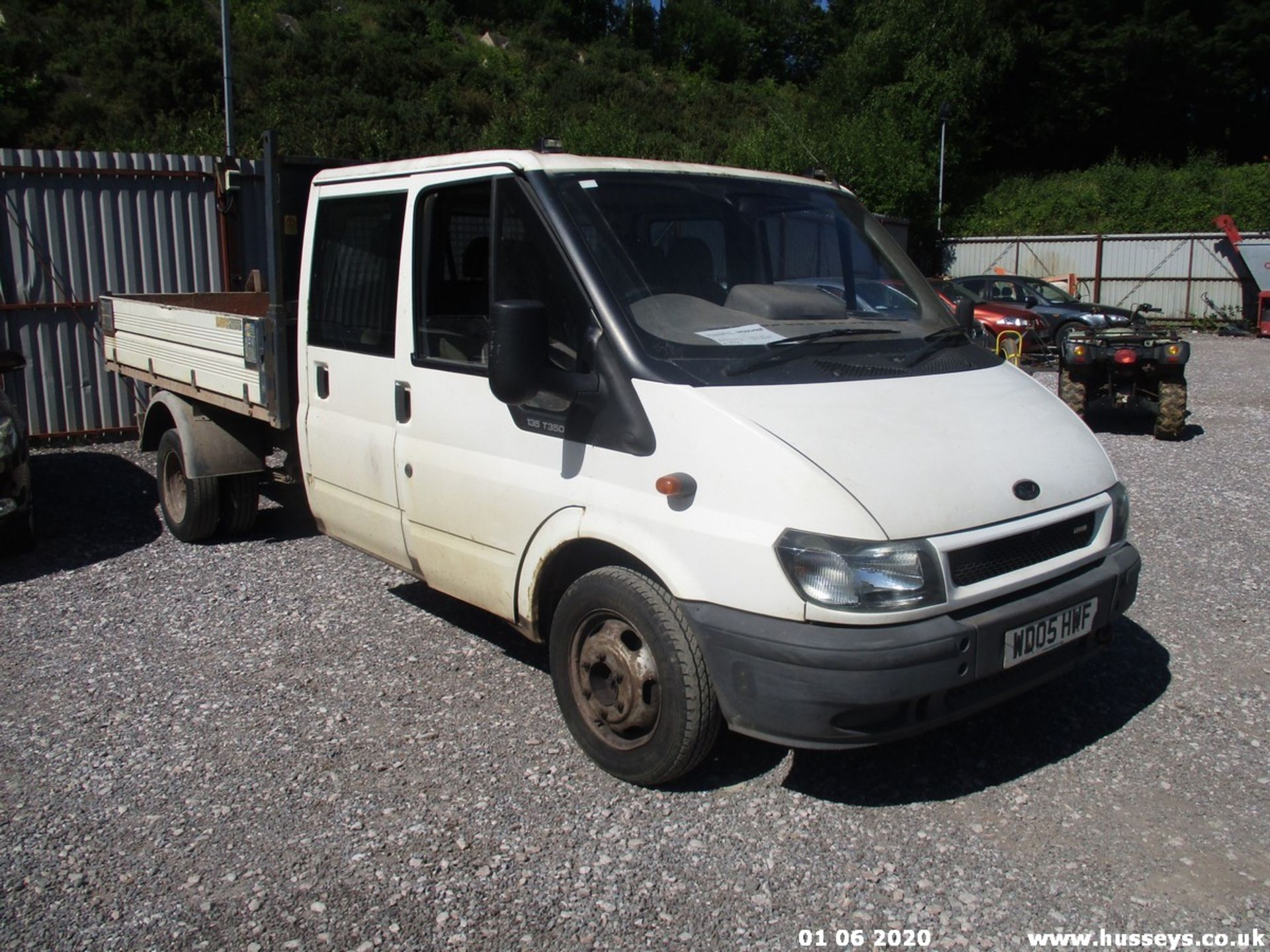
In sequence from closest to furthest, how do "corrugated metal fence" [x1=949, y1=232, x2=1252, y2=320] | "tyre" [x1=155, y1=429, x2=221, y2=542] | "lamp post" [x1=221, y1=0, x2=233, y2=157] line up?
"tyre" [x1=155, y1=429, x2=221, y2=542]
"lamp post" [x1=221, y1=0, x2=233, y2=157]
"corrugated metal fence" [x1=949, y1=232, x2=1252, y2=320]

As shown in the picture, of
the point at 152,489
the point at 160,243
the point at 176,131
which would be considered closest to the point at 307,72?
the point at 176,131

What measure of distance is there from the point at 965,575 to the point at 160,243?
981cm

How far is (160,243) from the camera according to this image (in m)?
10.8

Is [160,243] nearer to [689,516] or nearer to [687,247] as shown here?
[687,247]

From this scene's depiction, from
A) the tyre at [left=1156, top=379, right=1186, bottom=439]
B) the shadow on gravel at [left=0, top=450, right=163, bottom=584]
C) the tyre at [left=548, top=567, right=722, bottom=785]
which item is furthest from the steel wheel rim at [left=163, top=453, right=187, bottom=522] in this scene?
the tyre at [left=1156, top=379, right=1186, bottom=439]

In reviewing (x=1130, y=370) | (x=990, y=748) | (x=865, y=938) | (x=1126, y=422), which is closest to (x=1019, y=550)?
(x=990, y=748)

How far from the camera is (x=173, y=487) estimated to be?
7.24m

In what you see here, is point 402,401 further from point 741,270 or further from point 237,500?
point 237,500

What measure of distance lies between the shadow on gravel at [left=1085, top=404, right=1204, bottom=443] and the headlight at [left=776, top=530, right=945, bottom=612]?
9.42m

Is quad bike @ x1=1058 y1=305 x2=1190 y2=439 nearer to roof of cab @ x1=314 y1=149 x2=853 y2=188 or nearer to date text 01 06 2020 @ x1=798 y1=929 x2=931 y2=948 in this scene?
roof of cab @ x1=314 y1=149 x2=853 y2=188

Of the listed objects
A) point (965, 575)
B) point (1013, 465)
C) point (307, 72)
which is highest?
point (307, 72)

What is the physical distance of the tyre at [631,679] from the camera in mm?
3504

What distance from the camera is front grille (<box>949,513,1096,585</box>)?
134 inches

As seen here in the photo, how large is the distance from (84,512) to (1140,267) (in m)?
29.2
